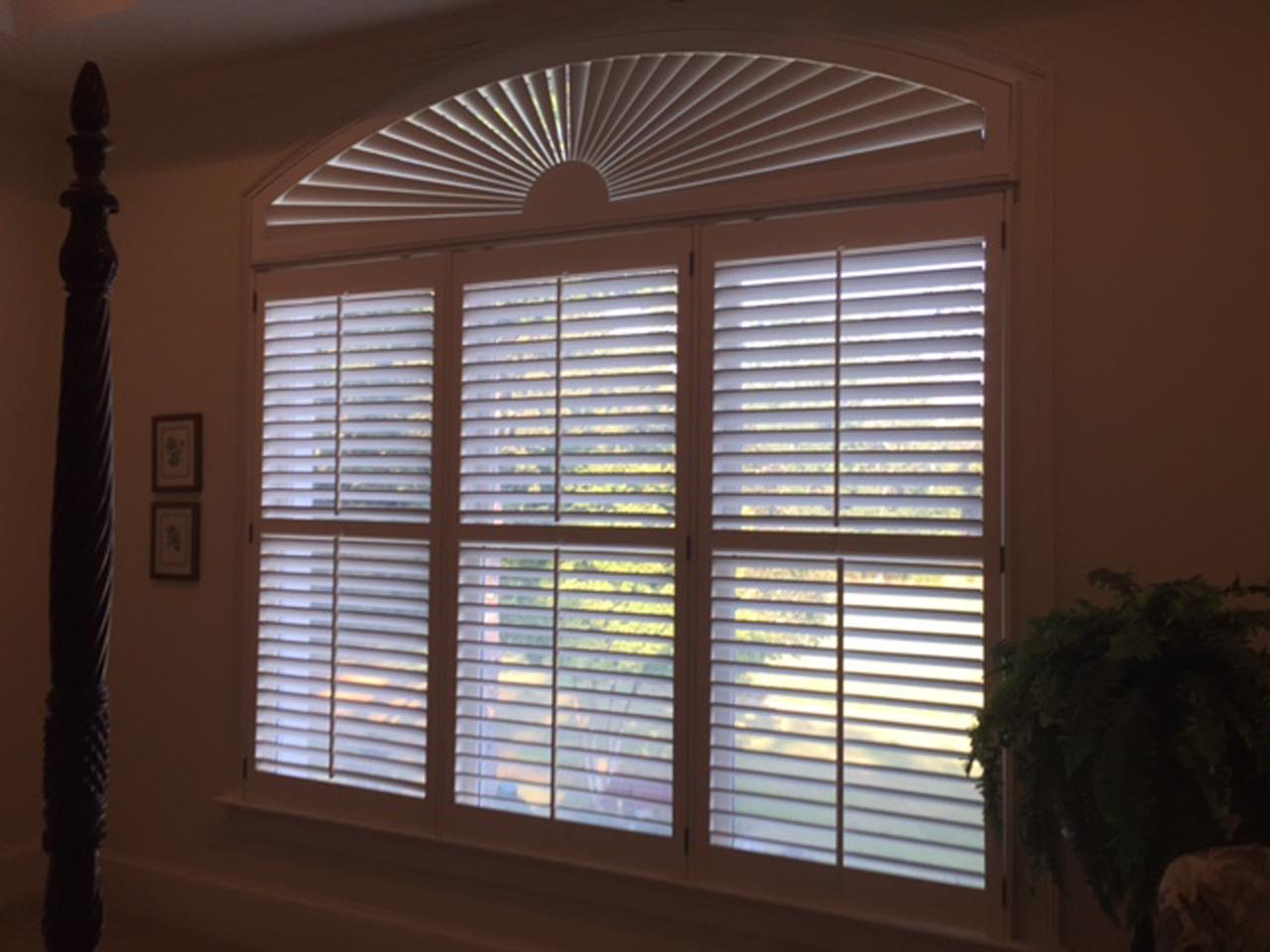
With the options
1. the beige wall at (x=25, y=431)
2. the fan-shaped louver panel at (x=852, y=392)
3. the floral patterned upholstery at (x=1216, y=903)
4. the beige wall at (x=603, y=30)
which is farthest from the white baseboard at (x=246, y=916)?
the floral patterned upholstery at (x=1216, y=903)

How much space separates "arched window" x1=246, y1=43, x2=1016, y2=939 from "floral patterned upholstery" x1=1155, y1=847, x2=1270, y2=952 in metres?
0.89

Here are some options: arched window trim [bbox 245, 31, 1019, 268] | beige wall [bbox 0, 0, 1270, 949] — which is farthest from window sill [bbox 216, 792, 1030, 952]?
arched window trim [bbox 245, 31, 1019, 268]

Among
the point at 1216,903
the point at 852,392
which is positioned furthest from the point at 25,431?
the point at 1216,903

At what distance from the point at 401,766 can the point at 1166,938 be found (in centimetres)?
229

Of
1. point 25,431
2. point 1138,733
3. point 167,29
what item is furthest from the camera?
point 25,431

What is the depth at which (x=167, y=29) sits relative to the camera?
3562 millimetres

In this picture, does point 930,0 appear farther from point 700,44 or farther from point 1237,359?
point 1237,359

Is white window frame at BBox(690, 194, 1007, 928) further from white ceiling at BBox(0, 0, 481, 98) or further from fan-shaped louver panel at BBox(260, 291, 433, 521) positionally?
white ceiling at BBox(0, 0, 481, 98)

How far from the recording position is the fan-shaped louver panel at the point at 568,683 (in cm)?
313

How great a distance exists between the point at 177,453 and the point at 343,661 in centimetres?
103

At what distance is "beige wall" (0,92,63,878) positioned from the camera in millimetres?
4137

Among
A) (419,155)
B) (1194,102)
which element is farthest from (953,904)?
(419,155)

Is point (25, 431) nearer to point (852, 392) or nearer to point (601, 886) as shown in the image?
point (601, 886)

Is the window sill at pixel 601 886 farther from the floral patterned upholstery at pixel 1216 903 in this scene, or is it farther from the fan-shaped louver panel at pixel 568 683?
the floral patterned upholstery at pixel 1216 903
